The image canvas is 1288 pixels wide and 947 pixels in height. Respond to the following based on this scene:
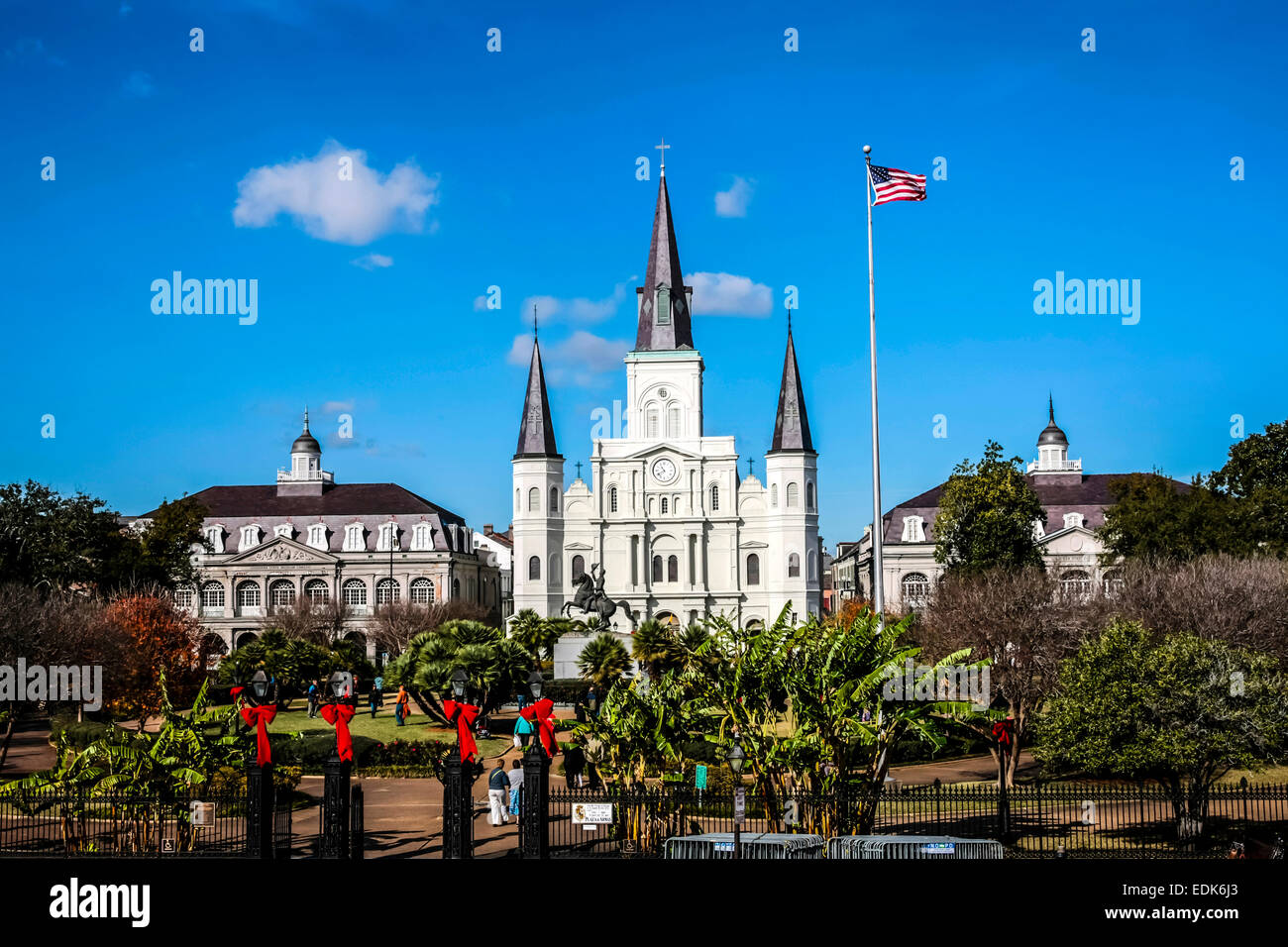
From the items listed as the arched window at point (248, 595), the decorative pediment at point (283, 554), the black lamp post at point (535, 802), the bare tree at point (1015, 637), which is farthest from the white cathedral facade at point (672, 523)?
the black lamp post at point (535, 802)

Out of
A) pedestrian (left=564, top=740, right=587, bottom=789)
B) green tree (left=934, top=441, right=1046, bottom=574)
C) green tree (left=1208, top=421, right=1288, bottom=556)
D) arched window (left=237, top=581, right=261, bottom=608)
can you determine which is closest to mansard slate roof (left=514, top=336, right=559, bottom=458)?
arched window (left=237, top=581, right=261, bottom=608)

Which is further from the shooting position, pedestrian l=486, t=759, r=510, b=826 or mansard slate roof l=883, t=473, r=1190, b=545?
mansard slate roof l=883, t=473, r=1190, b=545

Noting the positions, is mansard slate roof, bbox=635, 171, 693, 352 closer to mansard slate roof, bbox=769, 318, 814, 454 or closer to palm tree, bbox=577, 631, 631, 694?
mansard slate roof, bbox=769, 318, 814, 454

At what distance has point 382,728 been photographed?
40.5 m

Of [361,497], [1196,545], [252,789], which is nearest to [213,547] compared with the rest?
[361,497]

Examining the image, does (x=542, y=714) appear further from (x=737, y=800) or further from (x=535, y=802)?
(x=737, y=800)

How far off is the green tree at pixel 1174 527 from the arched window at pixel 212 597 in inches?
2504

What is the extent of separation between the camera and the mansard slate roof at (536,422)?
3401 inches

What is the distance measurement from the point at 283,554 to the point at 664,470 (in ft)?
98.2

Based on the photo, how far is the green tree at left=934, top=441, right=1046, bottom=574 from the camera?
56.6 metres

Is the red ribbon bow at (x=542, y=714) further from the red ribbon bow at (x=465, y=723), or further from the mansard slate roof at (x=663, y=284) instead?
the mansard slate roof at (x=663, y=284)

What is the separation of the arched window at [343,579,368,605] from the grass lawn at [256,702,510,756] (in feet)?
140

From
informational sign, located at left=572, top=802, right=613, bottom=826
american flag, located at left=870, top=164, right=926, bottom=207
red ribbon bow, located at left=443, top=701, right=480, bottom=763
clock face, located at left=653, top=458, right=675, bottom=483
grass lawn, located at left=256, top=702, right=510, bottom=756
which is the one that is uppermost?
american flag, located at left=870, top=164, right=926, bottom=207
